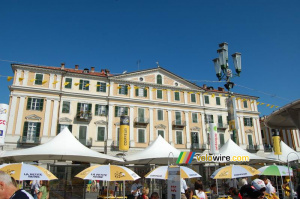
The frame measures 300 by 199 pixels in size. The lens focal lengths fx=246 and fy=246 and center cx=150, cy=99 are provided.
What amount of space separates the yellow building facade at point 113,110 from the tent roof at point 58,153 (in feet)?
36.0

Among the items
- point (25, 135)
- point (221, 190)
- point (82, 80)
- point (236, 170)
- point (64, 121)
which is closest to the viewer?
point (236, 170)

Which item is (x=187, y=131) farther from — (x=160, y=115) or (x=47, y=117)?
(x=47, y=117)

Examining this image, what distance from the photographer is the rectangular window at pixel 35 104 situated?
27.5m

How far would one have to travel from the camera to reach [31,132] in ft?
87.8

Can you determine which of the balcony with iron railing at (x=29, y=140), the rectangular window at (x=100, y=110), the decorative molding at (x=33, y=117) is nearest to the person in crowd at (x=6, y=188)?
the balcony with iron railing at (x=29, y=140)

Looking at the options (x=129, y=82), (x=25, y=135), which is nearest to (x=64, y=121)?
(x=25, y=135)

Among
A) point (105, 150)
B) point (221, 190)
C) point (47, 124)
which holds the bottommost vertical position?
point (221, 190)

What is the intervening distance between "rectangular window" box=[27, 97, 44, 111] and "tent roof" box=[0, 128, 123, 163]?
1504 cm

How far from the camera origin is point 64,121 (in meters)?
28.1

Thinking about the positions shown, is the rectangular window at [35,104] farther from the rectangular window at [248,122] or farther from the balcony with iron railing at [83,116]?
the rectangular window at [248,122]

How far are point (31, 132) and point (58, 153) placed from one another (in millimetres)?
16108

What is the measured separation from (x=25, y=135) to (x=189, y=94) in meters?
21.4

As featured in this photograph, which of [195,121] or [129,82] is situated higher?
[129,82]

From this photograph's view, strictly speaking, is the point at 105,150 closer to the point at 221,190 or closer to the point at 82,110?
Result: the point at 82,110
